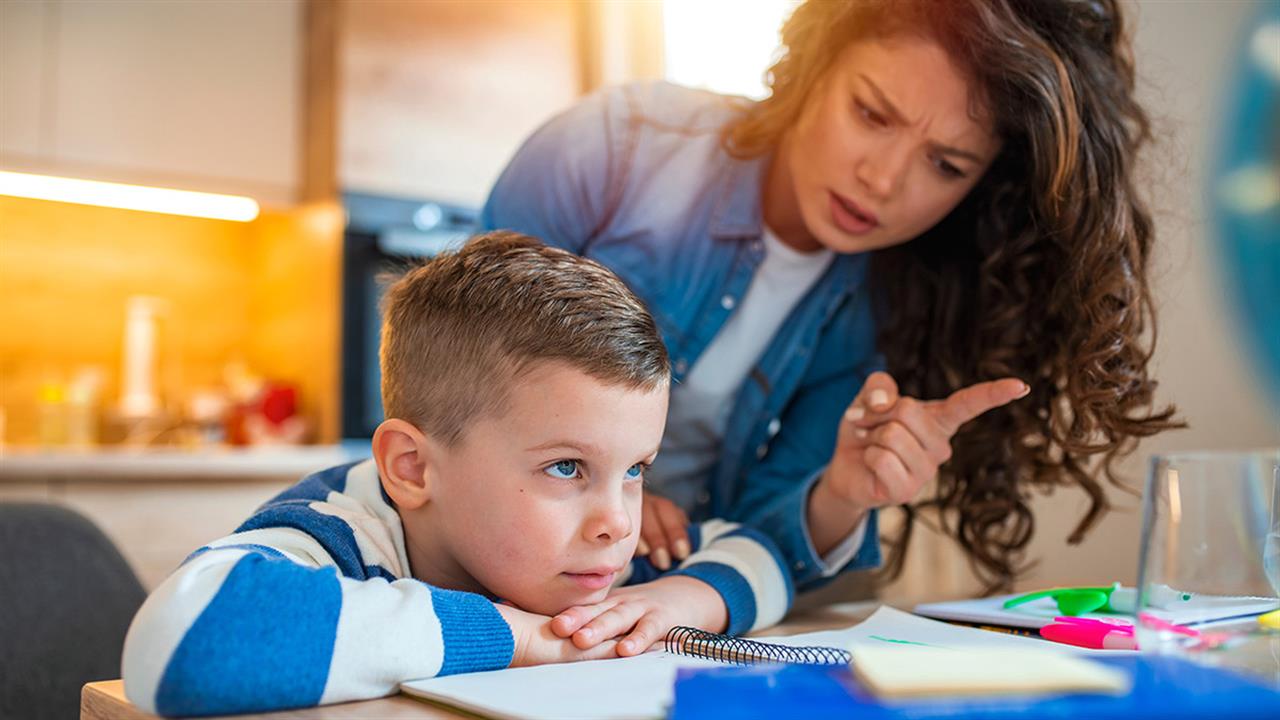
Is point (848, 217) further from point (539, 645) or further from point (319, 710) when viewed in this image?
point (319, 710)

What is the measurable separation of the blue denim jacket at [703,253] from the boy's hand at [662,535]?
23 centimetres

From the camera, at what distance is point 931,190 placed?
1.22m

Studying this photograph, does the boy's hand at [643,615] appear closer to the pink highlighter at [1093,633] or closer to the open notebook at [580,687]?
the open notebook at [580,687]

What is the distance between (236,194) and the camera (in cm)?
303

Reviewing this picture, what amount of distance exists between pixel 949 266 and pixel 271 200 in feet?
7.25

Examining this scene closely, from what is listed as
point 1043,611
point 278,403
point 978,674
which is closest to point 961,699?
point 978,674

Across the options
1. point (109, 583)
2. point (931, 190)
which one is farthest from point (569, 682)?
point (931, 190)

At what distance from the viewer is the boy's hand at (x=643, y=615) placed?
2.44ft

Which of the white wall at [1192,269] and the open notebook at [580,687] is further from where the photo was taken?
the white wall at [1192,269]

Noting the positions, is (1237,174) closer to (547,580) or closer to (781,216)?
(781,216)

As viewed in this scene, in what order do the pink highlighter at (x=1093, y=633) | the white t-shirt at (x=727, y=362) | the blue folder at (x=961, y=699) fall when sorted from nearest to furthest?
the blue folder at (x=961, y=699)
the pink highlighter at (x=1093, y=633)
the white t-shirt at (x=727, y=362)

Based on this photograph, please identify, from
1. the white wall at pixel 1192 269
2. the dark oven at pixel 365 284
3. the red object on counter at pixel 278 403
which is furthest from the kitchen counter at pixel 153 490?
the white wall at pixel 1192 269

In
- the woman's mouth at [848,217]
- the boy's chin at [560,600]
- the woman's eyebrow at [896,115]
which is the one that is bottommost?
the boy's chin at [560,600]

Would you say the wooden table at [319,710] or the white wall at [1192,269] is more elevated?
the white wall at [1192,269]
